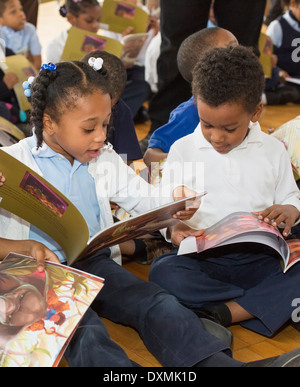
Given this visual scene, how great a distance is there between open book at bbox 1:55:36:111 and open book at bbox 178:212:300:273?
1.53 meters

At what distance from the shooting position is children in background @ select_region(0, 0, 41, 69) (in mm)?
3242

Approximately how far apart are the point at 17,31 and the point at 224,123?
2204 mm

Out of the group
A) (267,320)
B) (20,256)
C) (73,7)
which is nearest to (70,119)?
(20,256)

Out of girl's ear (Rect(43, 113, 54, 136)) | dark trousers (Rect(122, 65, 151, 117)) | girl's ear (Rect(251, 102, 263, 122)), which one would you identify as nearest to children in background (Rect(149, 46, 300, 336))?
girl's ear (Rect(251, 102, 263, 122))

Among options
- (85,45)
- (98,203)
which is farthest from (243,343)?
(85,45)

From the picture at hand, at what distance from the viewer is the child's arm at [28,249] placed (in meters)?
1.25

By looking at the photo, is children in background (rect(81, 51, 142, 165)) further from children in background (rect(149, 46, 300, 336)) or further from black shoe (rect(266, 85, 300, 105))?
black shoe (rect(266, 85, 300, 105))

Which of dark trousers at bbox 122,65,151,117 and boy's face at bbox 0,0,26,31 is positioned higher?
boy's face at bbox 0,0,26,31

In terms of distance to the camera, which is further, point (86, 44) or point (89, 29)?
point (89, 29)

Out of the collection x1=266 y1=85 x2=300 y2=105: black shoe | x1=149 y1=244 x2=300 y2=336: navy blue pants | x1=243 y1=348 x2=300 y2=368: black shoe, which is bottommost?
x1=266 y1=85 x2=300 y2=105: black shoe

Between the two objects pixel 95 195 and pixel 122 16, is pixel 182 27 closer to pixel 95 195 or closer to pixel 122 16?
pixel 122 16

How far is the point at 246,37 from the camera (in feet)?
8.30

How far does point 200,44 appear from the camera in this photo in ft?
6.34
